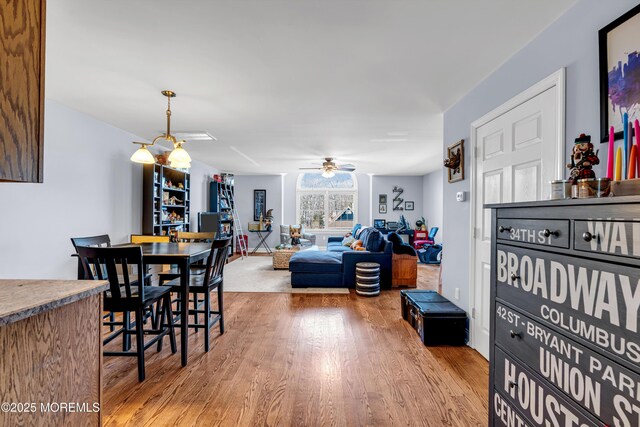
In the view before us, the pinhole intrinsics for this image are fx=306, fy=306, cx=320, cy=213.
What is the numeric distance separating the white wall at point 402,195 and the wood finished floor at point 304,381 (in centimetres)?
627

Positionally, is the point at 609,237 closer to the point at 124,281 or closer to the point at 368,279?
the point at 124,281

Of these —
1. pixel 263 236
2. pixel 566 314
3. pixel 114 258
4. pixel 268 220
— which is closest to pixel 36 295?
pixel 114 258

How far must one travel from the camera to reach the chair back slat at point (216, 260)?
110 inches

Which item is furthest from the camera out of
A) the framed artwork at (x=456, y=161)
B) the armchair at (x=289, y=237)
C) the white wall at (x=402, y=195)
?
the white wall at (x=402, y=195)

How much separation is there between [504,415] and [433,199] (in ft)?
25.1

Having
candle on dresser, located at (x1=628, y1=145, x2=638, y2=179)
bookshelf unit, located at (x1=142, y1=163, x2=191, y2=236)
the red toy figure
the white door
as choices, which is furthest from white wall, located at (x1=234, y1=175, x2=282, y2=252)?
candle on dresser, located at (x1=628, y1=145, x2=638, y2=179)

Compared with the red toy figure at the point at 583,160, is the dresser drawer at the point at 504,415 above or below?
below

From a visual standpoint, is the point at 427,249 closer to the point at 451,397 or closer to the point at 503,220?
the point at 451,397

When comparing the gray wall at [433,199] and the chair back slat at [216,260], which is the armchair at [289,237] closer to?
the gray wall at [433,199]

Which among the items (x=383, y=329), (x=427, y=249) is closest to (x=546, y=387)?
(x=383, y=329)

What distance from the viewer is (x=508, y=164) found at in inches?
93.4

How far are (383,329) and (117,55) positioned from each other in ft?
11.3

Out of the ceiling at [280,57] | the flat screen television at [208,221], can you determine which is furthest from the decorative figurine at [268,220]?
the ceiling at [280,57]

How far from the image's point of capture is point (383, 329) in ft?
10.9
